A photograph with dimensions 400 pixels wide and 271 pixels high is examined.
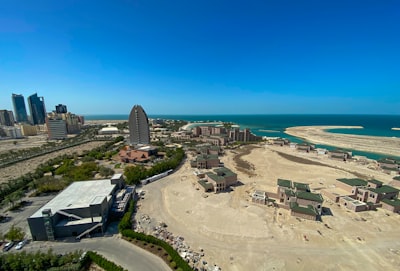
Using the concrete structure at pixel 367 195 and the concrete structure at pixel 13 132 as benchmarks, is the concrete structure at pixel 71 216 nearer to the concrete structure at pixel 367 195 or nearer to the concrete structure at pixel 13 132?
the concrete structure at pixel 367 195

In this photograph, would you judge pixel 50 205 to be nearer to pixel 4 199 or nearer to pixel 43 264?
pixel 43 264

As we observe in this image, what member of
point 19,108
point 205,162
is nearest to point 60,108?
point 19,108

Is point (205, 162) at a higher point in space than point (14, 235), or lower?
lower

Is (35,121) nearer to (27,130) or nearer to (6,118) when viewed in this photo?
(6,118)

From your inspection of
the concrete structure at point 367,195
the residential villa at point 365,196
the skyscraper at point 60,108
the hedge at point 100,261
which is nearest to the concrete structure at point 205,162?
the residential villa at point 365,196

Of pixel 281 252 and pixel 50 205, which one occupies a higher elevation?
pixel 50 205

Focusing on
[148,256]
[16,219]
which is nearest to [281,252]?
[148,256]

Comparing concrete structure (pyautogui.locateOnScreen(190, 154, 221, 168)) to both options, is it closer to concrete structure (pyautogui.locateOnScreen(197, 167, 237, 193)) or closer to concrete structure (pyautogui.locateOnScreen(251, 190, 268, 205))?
concrete structure (pyautogui.locateOnScreen(197, 167, 237, 193))
